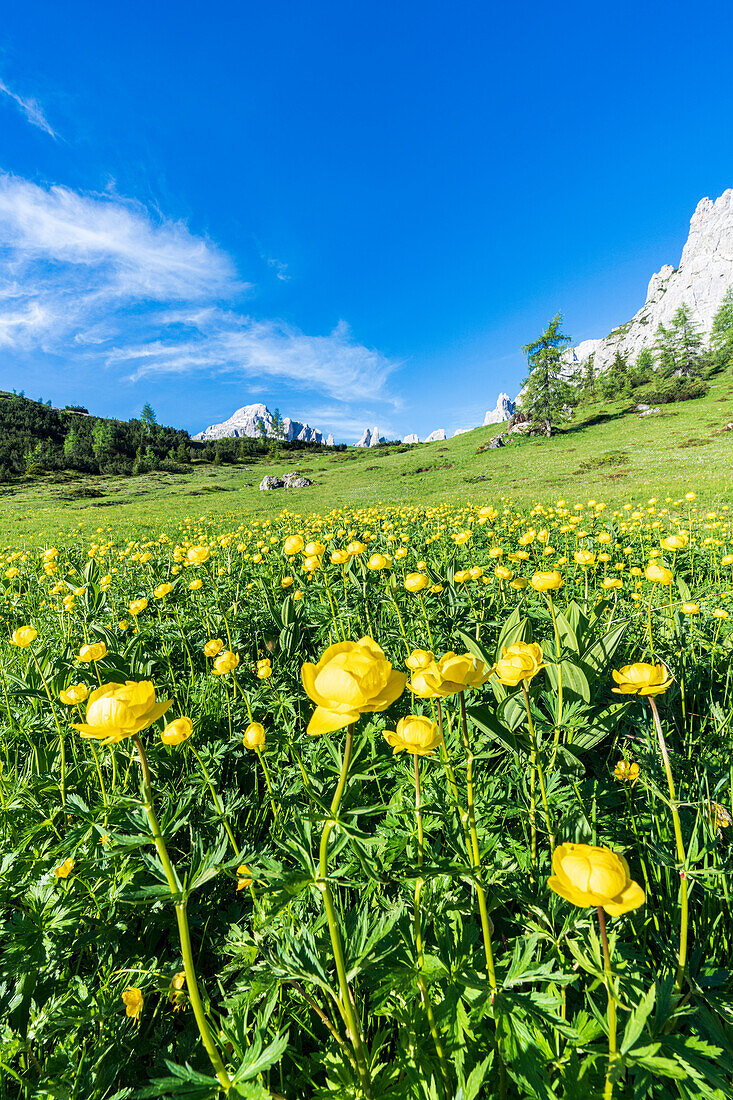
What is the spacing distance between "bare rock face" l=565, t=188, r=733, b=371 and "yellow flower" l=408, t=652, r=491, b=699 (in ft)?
343

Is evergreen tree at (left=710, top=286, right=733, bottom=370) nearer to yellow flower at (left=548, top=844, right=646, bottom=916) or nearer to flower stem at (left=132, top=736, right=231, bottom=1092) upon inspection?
yellow flower at (left=548, top=844, right=646, bottom=916)

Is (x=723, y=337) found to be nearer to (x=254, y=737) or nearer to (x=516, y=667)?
(x=516, y=667)

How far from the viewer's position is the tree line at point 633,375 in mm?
34062

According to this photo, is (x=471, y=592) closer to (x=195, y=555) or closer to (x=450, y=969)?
(x=195, y=555)

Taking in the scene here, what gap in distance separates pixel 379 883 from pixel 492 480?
20537 mm

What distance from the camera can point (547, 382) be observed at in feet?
111

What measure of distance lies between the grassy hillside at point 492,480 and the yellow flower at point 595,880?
11289 mm

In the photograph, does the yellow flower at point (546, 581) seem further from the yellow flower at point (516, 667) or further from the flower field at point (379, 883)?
the yellow flower at point (516, 667)

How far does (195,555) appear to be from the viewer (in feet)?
8.94

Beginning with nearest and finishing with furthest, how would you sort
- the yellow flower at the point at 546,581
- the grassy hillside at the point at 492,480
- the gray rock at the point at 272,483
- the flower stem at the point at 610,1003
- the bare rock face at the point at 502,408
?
the flower stem at the point at 610,1003 < the yellow flower at the point at 546,581 < the grassy hillside at the point at 492,480 < the gray rock at the point at 272,483 < the bare rock face at the point at 502,408

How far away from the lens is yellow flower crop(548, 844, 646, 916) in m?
0.71

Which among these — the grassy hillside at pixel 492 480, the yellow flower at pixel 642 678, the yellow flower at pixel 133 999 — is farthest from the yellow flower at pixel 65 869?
the grassy hillside at pixel 492 480

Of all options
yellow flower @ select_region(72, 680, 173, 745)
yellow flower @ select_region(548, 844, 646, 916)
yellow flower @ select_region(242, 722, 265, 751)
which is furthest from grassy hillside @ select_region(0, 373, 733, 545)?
yellow flower @ select_region(72, 680, 173, 745)

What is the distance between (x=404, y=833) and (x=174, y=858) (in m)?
1.10
